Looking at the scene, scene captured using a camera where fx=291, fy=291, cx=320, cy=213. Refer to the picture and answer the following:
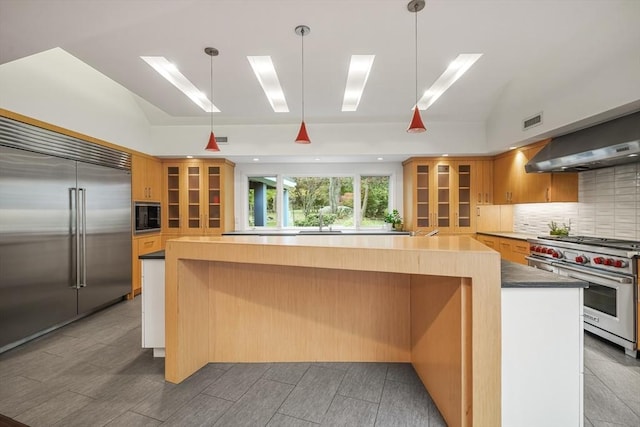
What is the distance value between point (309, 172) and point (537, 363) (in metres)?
4.77

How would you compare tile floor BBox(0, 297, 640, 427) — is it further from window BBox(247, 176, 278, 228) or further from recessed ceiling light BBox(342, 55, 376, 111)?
window BBox(247, 176, 278, 228)

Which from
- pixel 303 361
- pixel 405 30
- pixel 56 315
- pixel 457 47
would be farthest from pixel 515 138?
pixel 56 315

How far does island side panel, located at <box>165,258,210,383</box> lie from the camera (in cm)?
220

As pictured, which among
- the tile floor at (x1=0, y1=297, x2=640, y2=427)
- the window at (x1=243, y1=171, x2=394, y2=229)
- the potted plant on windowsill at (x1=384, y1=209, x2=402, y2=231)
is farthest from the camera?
the window at (x1=243, y1=171, x2=394, y2=229)

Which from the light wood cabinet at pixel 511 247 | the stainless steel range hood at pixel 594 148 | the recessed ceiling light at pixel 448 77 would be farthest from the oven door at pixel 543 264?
the recessed ceiling light at pixel 448 77

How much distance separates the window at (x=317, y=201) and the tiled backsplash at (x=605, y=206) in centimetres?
329

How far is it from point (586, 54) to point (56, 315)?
241 inches

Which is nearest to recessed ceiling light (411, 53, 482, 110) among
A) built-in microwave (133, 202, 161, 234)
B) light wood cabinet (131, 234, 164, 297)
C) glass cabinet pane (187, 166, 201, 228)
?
glass cabinet pane (187, 166, 201, 228)

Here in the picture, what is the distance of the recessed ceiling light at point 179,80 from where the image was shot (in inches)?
115

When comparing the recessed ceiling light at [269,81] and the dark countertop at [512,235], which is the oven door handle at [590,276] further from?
the recessed ceiling light at [269,81]

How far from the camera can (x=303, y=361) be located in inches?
97.6

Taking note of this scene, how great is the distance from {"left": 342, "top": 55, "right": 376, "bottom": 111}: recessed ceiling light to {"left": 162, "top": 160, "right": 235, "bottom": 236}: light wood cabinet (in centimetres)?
251

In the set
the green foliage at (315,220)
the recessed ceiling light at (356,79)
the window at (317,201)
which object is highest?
the recessed ceiling light at (356,79)

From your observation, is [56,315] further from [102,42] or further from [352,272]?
[352,272]
